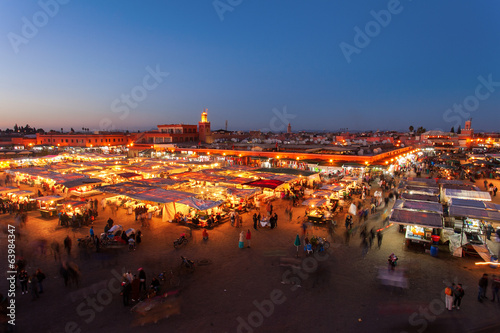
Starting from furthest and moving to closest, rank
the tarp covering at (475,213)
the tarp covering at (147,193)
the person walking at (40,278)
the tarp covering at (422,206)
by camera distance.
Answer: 1. the tarp covering at (147,193)
2. the tarp covering at (422,206)
3. the tarp covering at (475,213)
4. the person walking at (40,278)

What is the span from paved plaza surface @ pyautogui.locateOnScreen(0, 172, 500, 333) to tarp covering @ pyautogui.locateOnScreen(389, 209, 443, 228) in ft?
3.54

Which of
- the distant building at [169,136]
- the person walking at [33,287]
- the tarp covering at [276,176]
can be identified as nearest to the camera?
the person walking at [33,287]

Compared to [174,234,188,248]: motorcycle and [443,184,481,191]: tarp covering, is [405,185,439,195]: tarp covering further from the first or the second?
[174,234,188,248]: motorcycle

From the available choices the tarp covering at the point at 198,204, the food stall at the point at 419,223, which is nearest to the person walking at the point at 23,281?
the tarp covering at the point at 198,204

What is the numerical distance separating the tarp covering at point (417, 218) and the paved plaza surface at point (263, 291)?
1.08 meters

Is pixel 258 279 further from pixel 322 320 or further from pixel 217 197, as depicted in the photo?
pixel 217 197

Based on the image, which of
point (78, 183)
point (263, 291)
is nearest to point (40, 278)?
point (263, 291)

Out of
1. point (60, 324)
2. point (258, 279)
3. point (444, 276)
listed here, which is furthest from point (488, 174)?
point (60, 324)

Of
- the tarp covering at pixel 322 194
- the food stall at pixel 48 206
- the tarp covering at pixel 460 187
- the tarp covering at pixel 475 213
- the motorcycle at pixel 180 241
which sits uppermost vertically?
the tarp covering at pixel 460 187

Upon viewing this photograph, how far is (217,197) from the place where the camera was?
1554cm

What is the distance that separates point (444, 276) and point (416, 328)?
123 inches

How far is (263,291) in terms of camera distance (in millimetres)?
7402
